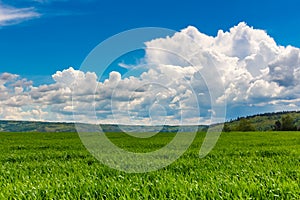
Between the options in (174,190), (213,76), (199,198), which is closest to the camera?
(199,198)

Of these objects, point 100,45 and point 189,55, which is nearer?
point 100,45

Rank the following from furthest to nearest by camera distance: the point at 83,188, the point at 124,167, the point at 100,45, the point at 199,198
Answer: the point at 124,167, the point at 100,45, the point at 83,188, the point at 199,198

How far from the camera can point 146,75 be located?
12641 millimetres

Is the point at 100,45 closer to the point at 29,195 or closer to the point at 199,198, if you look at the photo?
the point at 29,195

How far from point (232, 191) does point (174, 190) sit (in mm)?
1285

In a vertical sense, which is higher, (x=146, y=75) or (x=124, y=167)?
(x=146, y=75)

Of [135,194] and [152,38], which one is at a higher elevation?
[152,38]

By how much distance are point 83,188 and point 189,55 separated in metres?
5.79

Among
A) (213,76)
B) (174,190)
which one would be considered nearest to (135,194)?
(174,190)

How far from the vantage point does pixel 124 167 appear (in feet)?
47.2

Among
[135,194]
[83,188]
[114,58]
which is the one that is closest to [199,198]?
[135,194]

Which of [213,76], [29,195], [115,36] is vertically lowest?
[29,195]

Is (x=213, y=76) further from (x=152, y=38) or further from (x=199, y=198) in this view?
(x=199, y=198)

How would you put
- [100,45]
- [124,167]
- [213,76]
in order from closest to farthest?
1. [100,45]
2. [213,76]
3. [124,167]
